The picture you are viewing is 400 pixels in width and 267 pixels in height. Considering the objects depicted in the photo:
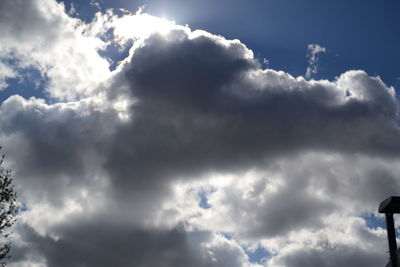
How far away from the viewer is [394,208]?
1326 centimetres

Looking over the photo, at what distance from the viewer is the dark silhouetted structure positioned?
1298 centimetres

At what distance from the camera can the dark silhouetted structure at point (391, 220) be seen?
1298 cm

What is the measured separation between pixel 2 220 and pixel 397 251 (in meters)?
30.6

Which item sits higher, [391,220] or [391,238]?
[391,220]

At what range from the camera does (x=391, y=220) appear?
535 inches

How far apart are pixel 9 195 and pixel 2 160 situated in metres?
3.10

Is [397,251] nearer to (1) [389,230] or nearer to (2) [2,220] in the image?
(1) [389,230]

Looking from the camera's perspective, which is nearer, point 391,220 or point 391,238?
point 391,238

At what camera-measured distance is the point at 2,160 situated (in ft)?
109

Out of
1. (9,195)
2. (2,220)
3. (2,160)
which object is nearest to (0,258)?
(2,220)

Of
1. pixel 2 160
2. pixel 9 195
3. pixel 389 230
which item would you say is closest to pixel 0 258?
pixel 9 195

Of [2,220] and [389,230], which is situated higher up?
[2,220]

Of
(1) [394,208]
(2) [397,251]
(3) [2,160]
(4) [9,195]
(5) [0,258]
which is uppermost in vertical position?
(3) [2,160]

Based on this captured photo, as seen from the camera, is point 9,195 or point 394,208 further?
point 9,195
